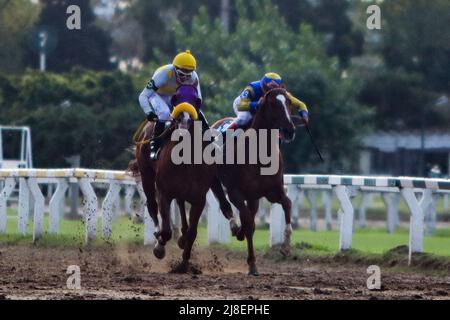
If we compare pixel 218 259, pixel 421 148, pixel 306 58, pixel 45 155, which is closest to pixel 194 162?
pixel 218 259

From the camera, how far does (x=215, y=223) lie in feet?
59.4

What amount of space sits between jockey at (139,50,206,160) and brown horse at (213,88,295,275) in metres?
0.67

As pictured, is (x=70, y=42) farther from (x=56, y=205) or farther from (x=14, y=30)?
(x=56, y=205)

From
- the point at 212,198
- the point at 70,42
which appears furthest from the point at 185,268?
the point at 70,42

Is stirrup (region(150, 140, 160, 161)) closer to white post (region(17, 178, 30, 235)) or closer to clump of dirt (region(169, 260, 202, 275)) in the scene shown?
A: clump of dirt (region(169, 260, 202, 275))

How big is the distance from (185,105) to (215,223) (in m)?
3.69

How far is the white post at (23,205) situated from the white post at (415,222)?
247 inches

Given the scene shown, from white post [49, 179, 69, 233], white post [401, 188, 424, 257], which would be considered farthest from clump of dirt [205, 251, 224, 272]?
white post [49, 179, 69, 233]

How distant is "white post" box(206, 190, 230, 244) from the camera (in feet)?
58.7

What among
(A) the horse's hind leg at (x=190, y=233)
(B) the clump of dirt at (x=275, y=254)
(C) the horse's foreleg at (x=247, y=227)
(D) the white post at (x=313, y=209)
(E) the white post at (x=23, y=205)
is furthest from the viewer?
(D) the white post at (x=313, y=209)

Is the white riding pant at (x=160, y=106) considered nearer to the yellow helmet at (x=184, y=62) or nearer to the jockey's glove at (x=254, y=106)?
the yellow helmet at (x=184, y=62)

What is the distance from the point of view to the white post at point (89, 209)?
60.7ft

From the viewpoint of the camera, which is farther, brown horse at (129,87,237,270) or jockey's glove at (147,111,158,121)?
jockey's glove at (147,111,158,121)

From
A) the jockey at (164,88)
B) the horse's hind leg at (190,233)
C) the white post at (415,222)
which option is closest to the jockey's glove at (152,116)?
the jockey at (164,88)
